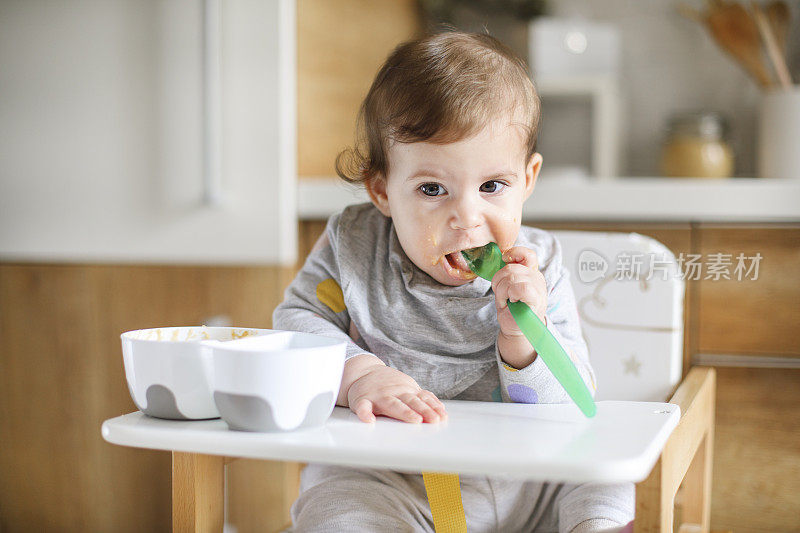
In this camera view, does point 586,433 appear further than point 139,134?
No

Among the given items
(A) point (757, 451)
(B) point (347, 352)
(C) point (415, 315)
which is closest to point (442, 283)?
(C) point (415, 315)

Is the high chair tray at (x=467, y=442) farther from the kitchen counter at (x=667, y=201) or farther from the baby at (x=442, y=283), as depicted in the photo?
the kitchen counter at (x=667, y=201)

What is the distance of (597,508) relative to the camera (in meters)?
0.65

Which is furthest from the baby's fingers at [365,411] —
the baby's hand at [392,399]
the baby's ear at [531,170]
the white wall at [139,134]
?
the white wall at [139,134]

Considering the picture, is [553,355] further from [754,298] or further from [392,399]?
[754,298]

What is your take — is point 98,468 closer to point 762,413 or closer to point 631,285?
point 631,285

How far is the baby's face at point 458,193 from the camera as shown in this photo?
0.70 m

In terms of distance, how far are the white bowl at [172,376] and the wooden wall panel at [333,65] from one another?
759mm

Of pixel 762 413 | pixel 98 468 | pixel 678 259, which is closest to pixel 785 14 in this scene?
pixel 678 259

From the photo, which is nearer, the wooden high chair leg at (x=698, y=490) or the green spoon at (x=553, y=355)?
the green spoon at (x=553, y=355)

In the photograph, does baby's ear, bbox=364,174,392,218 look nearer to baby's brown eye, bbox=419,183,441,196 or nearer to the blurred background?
baby's brown eye, bbox=419,183,441,196

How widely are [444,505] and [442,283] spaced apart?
0.23 m

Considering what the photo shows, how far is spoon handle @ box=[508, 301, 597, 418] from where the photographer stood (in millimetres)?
572

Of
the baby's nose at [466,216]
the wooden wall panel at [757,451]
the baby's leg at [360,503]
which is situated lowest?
the wooden wall panel at [757,451]
